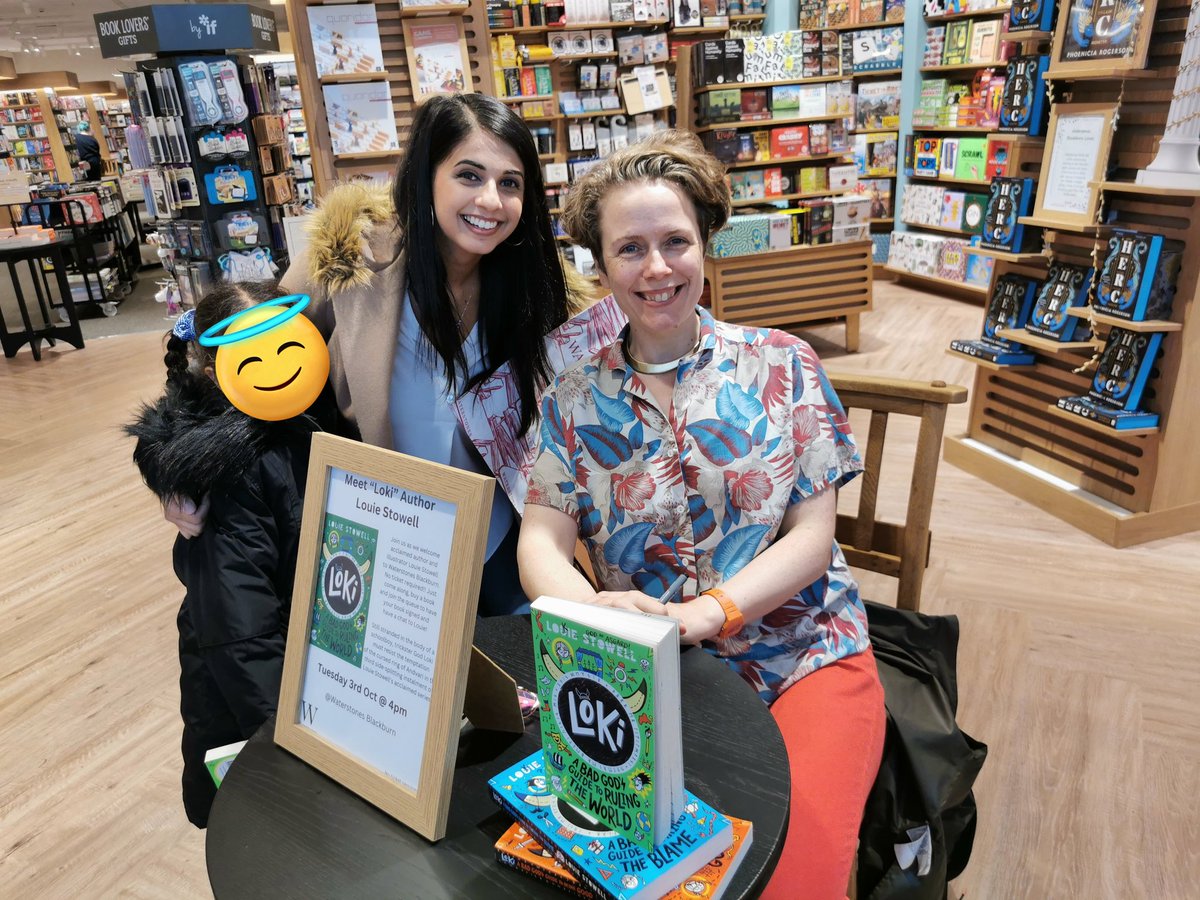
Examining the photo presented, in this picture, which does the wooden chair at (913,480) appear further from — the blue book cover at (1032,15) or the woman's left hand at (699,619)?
the blue book cover at (1032,15)

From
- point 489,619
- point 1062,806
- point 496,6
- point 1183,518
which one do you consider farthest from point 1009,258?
point 496,6

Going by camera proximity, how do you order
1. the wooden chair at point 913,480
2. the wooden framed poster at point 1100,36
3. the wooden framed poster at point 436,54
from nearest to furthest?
the wooden chair at point 913,480, the wooden framed poster at point 1100,36, the wooden framed poster at point 436,54

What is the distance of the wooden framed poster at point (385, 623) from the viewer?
912 mm

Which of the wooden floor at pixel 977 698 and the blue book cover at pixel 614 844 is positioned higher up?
the blue book cover at pixel 614 844

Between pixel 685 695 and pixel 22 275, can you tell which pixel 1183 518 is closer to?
pixel 685 695

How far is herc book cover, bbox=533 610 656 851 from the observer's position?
32.2 inches

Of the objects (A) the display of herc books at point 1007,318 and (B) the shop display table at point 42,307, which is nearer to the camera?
(A) the display of herc books at point 1007,318

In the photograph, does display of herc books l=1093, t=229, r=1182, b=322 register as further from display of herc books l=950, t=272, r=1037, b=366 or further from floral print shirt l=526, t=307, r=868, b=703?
floral print shirt l=526, t=307, r=868, b=703

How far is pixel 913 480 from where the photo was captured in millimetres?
1761

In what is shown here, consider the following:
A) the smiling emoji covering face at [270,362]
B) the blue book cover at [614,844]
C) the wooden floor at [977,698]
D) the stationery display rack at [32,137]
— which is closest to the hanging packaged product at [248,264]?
the wooden floor at [977,698]

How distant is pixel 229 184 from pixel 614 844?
550 centimetres

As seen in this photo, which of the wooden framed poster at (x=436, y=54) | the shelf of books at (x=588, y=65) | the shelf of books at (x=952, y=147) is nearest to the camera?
the wooden framed poster at (x=436, y=54)

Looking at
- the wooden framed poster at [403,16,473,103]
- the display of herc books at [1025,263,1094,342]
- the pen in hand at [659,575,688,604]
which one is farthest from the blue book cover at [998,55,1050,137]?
→ the pen in hand at [659,575,688,604]

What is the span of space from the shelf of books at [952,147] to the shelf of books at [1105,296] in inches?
109
